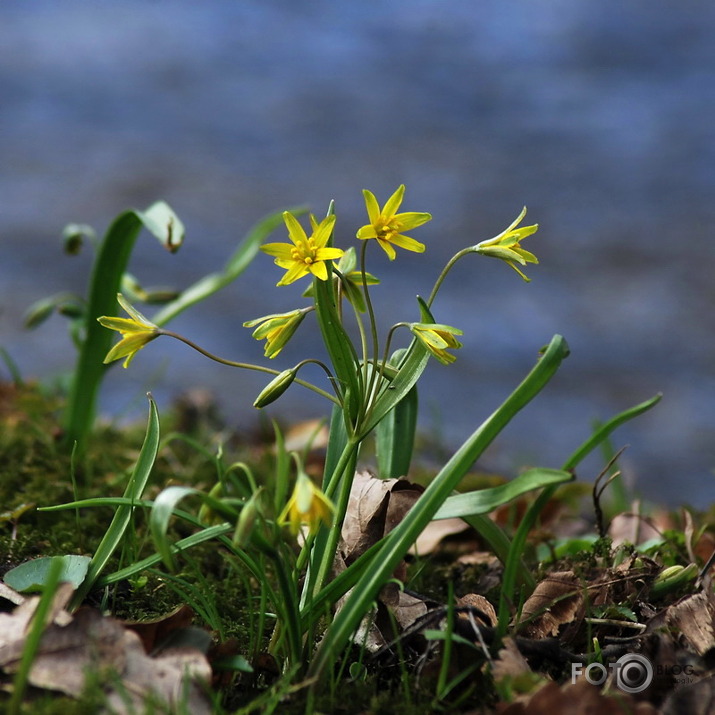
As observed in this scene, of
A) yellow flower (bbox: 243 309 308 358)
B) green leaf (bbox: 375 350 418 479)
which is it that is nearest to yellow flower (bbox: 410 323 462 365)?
yellow flower (bbox: 243 309 308 358)

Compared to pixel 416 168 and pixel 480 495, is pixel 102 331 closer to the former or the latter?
pixel 480 495

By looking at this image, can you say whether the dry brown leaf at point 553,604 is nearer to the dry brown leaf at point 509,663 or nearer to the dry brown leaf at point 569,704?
the dry brown leaf at point 509,663

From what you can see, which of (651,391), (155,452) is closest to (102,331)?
(155,452)

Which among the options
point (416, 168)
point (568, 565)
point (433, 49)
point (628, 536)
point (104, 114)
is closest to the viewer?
point (568, 565)

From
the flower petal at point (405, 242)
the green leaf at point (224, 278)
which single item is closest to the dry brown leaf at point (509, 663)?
the flower petal at point (405, 242)

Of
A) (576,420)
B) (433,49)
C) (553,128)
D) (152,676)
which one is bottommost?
(576,420)

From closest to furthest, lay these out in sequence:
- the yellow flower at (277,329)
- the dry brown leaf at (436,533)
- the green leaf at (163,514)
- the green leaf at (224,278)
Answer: the green leaf at (163,514)
the yellow flower at (277,329)
the dry brown leaf at (436,533)
the green leaf at (224,278)

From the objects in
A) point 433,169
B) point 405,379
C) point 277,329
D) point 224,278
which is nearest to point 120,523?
point 277,329
